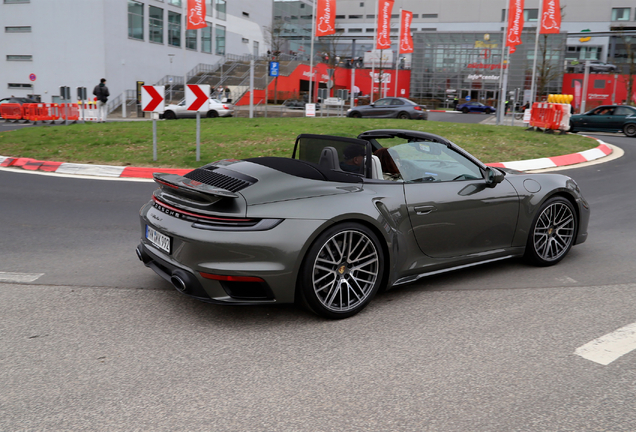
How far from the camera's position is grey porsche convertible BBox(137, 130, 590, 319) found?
3.67 m

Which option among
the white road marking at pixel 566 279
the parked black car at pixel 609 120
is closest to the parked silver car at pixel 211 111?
the parked black car at pixel 609 120

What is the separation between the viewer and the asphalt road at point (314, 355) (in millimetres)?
2713

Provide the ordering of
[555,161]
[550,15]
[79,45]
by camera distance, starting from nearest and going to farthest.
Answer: [555,161]
[550,15]
[79,45]

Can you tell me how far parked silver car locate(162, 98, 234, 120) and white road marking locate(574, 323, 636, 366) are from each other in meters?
27.2

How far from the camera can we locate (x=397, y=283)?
14.1 ft

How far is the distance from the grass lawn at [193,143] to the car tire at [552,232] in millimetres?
7952

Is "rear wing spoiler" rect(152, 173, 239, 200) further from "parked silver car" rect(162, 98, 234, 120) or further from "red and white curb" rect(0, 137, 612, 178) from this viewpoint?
"parked silver car" rect(162, 98, 234, 120)

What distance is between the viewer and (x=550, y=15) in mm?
30172

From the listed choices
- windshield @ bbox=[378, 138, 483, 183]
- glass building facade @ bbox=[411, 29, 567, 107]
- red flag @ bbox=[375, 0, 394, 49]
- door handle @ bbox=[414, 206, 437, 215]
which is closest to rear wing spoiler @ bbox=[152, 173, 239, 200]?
door handle @ bbox=[414, 206, 437, 215]

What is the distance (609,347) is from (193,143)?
494 inches

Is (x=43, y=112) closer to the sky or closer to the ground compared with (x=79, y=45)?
closer to the ground

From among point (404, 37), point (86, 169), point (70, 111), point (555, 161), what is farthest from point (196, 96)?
point (404, 37)

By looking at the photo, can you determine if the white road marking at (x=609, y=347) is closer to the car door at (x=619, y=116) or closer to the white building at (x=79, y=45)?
the car door at (x=619, y=116)

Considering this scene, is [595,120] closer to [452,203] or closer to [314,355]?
[452,203]
